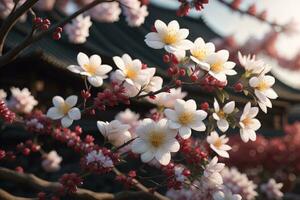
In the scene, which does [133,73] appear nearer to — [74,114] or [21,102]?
[74,114]

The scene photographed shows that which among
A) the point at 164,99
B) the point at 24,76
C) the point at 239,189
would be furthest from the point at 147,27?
the point at 164,99

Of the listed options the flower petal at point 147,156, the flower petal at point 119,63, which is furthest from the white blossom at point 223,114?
the flower petal at point 119,63

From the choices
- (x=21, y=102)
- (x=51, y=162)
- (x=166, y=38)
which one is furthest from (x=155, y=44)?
(x=51, y=162)

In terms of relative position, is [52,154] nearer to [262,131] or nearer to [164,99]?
[164,99]

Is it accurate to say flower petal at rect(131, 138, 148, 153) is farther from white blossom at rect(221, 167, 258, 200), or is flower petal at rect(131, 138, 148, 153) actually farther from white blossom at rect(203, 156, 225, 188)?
white blossom at rect(221, 167, 258, 200)

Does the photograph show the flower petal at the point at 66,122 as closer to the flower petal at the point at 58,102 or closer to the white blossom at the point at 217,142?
the flower petal at the point at 58,102

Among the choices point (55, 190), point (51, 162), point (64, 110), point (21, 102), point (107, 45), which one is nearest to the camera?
point (64, 110)

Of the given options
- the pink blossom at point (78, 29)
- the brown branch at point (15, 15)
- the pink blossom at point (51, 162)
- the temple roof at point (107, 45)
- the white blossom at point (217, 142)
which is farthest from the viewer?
the temple roof at point (107, 45)
